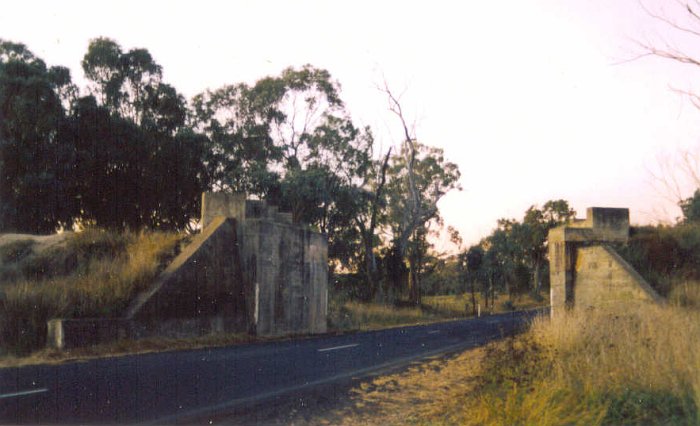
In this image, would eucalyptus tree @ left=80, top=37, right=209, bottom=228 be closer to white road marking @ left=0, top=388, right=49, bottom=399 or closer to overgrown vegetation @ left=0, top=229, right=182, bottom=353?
overgrown vegetation @ left=0, top=229, right=182, bottom=353

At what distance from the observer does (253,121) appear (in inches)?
1645

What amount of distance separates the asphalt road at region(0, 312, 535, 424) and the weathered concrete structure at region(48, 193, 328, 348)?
7.05ft

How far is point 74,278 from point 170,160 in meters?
20.4

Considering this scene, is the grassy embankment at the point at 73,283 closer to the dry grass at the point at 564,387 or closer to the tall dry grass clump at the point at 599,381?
the dry grass at the point at 564,387

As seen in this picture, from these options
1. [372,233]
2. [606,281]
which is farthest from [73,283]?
[372,233]

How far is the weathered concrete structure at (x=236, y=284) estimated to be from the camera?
1705 cm

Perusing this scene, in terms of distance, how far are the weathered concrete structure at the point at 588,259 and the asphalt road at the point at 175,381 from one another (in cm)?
771

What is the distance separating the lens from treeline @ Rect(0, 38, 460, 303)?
32.0 meters

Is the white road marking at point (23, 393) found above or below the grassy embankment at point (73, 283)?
below

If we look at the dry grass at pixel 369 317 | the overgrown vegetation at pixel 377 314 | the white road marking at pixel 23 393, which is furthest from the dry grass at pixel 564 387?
the dry grass at pixel 369 317

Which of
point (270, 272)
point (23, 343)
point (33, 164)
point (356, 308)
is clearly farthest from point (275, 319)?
point (33, 164)

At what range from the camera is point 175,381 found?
10.3 meters

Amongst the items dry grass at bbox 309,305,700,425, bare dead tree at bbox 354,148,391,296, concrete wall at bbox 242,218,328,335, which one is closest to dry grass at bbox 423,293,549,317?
bare dead tree at bbox 354,148,391,296

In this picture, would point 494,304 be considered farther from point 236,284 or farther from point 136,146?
point 236,284
